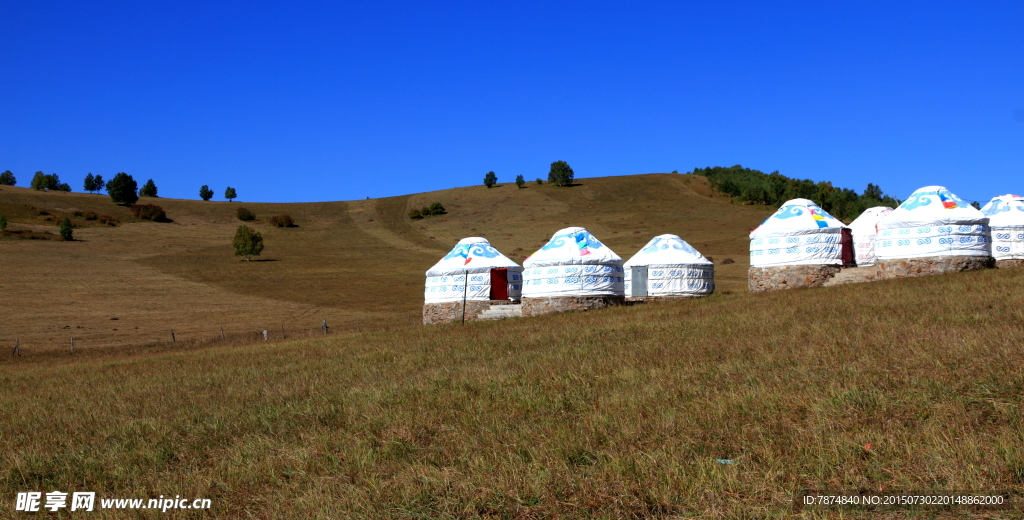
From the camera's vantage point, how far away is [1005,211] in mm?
23516

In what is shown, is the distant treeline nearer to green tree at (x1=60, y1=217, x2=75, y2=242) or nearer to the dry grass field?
the dry grass field

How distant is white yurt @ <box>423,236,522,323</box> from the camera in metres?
26.8

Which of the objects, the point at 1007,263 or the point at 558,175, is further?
the point at 558,175

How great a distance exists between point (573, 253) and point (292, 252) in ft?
128

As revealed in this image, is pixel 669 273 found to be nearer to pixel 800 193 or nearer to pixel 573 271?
pixel 573 271

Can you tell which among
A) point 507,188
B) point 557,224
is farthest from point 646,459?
point 507,188

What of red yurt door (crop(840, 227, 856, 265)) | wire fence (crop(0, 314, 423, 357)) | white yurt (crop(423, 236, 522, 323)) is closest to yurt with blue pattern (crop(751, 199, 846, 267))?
red yurt door (crop(840, 227, 856, 265))

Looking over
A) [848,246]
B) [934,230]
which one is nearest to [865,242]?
[848,246]

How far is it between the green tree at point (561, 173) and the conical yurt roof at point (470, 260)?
5835cm

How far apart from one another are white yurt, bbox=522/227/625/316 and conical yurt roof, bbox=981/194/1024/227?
11229 millimetres

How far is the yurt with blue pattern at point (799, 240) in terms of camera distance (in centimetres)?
2294

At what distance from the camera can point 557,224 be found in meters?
63.2

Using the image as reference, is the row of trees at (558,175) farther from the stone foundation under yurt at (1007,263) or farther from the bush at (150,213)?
the stone foundation under yurt at (1007,263)

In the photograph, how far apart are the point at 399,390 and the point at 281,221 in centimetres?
6476
